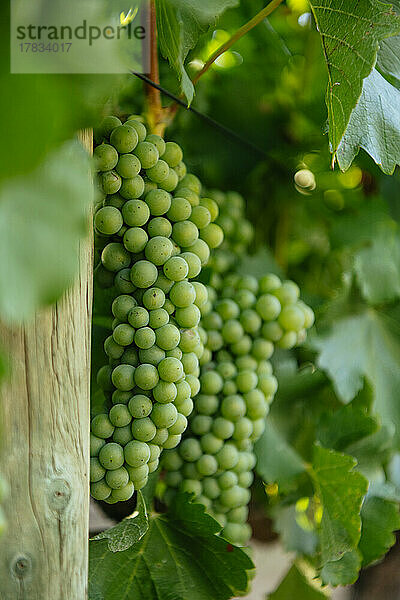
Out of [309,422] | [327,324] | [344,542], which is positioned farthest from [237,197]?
[344,542]

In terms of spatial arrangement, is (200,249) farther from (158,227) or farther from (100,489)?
(100,489)

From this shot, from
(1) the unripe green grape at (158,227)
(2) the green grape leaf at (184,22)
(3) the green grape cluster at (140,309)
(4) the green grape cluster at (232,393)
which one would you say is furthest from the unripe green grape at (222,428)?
(2) the green grape leaf at (184,22)

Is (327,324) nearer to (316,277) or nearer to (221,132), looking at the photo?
(316,277)

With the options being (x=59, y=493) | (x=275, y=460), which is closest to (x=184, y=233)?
(x=59, y=493)

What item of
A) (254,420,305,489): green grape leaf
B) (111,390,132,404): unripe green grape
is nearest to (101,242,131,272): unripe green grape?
(111,390,132,404): unripe green grape

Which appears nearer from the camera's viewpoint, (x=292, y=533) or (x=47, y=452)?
(x=47, y=452)

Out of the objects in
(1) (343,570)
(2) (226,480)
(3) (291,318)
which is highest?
(3) (291,318)
